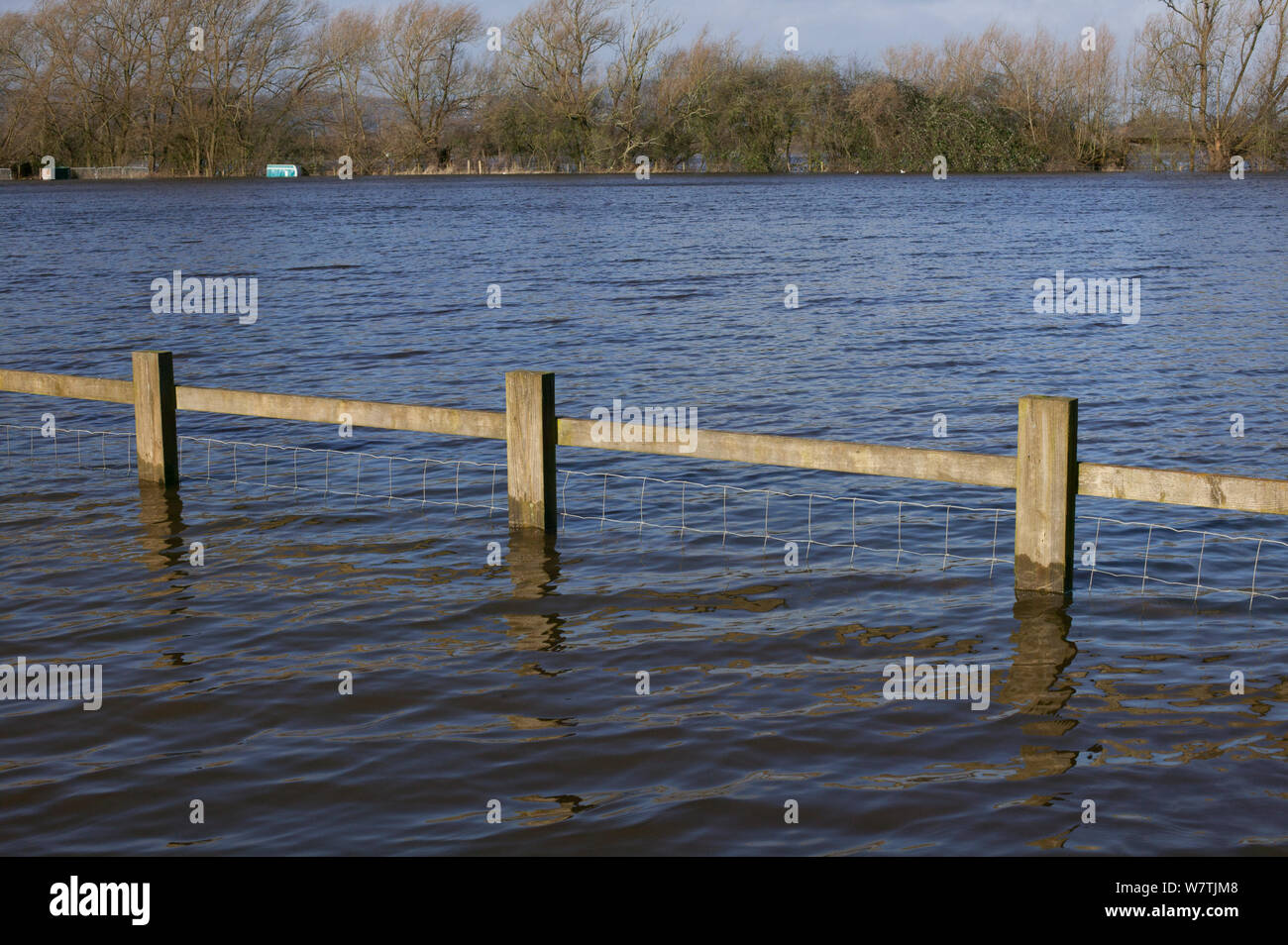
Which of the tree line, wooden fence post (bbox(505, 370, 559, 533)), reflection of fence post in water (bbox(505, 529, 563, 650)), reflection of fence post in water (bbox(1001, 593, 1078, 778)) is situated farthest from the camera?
the tree line

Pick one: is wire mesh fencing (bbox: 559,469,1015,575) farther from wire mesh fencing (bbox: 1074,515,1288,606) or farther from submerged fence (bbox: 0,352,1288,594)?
wire mesh fencing (bbox: 1074,515,1288,606)

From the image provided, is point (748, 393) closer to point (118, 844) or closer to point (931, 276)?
point (118, 844)

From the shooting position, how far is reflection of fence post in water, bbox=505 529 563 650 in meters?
8.39

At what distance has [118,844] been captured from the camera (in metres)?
5.84

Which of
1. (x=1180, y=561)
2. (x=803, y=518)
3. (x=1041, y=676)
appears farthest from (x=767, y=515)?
(x=1041, y=676)

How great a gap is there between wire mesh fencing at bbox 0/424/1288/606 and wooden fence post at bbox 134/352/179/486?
2.65 ft

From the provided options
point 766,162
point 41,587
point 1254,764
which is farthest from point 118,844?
point 766,162

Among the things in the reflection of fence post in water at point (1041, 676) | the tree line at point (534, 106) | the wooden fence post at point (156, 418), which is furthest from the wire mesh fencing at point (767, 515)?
the tree line at point (534, 106)

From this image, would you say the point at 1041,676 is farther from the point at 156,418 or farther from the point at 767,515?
the point at 156,418

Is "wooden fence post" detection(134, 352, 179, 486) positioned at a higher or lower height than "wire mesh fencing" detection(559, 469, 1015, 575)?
higher

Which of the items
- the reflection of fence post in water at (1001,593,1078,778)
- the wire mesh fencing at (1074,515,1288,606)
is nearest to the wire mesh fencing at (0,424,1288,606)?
the wire mesh fencing at (1074,515,1288,606)

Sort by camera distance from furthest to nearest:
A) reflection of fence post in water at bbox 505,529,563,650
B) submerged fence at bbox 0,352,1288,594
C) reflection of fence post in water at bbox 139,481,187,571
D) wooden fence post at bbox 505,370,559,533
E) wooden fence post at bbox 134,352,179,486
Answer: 1. wooden fence post at bbox 134,352,179,486
2. reflection of fence post in water at bbox 139,481,187,571
3. wooden fence post at bbox 505,370,559,533
4. reflection of fence post in water at bbox 505,529,563,650
5. submerged fence at bbox 0,352,1288,594
